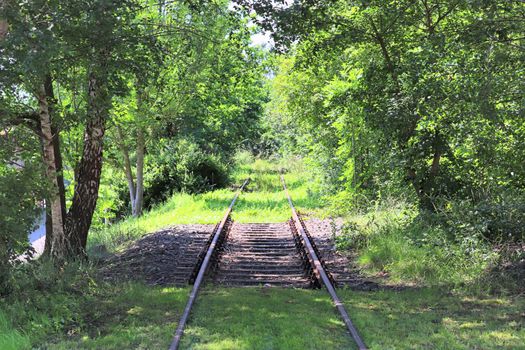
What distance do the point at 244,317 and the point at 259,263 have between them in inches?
138

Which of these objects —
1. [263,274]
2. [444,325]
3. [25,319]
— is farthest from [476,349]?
[25,319]

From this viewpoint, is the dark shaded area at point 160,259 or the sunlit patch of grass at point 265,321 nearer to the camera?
the sunlit patch of grass at point 265,321

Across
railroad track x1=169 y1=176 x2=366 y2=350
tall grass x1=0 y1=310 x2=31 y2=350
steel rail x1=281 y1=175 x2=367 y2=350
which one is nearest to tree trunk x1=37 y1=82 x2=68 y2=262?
railroad track x1=169 y1=176 x2=366 y2=350

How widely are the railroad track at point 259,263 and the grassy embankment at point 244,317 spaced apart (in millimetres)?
Answer: 249

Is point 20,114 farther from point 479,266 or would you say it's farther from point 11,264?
point 479,266

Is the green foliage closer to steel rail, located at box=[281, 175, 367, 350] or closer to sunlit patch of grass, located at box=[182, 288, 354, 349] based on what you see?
steel rail, located at box=[281, 175, 367, 350]

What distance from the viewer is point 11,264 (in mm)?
6582

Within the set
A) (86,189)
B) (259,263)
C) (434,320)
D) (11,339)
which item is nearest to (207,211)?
(86,189)

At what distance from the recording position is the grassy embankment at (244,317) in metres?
5.29

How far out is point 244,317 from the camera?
6.12 metres

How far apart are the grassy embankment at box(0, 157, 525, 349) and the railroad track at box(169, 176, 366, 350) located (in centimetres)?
25

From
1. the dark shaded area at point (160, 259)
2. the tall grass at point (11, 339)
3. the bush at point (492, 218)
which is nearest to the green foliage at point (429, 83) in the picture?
the bush at point (492, 218)

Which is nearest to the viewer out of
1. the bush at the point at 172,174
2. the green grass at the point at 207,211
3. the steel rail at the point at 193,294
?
the steel rail at the point at 193,294

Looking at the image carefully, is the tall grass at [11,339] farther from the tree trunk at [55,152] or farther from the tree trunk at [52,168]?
the tree trunk at [55,152]
